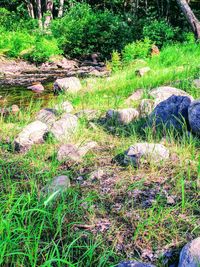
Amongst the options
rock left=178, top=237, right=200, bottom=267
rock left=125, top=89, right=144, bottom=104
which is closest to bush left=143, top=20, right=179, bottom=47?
rock left=125, top=89, right=144, bottom=104

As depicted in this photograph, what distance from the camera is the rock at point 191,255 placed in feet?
5.94

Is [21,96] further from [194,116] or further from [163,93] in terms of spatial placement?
[194,116]

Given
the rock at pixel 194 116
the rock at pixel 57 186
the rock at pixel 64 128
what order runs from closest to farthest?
the rock at pixel 57 186 < the rock at pixel 194 116 < the rock at pixel 64 128

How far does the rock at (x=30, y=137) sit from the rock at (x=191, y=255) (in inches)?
79.9

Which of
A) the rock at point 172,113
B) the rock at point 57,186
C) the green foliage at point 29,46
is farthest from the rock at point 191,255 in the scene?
the green foliage at point 29,46

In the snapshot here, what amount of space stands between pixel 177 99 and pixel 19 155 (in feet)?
5.49

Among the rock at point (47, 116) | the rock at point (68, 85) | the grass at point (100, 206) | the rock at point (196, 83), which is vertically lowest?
the rock at point (68, 85)

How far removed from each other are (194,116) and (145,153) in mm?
701

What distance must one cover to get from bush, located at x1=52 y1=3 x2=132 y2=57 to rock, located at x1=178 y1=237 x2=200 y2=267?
12.5 metres

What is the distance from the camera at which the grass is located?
79.0 inches

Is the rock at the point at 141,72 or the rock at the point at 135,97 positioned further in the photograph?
the rock at the point at 141,72

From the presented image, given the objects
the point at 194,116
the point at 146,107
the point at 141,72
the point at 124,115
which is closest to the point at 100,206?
the point at 194,116

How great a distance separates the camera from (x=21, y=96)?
7.25m

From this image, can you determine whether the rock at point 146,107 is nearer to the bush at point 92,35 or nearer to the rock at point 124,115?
the rock at point 124,115
